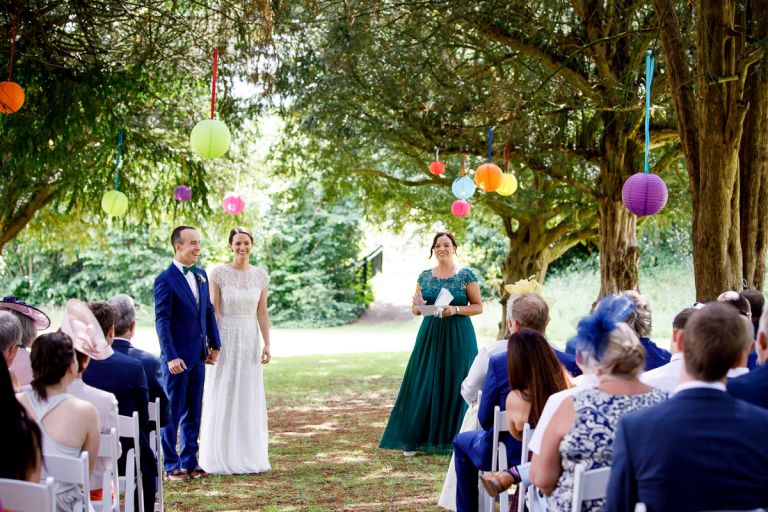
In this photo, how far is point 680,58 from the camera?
6.65 metres

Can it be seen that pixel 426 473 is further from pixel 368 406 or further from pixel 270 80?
pixel 368 406

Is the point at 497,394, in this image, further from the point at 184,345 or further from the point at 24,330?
the point at 184,345

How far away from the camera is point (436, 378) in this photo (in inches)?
305

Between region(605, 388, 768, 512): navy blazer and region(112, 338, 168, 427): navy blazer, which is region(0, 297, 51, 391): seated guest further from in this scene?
region(605, 388, 768, 512): navy blazer

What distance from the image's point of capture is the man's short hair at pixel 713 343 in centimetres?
264

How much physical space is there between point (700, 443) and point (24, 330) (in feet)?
11.1

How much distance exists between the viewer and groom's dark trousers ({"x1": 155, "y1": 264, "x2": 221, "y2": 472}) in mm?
6512

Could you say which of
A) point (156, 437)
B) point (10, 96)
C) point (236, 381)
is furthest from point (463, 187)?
point (156, 437)

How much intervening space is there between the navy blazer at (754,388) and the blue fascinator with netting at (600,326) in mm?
528

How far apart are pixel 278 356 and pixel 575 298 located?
31.4 ft

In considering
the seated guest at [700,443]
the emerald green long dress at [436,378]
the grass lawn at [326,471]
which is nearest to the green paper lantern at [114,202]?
the grass lawn at [326,471]

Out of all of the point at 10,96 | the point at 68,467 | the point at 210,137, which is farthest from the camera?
the point at 210,137

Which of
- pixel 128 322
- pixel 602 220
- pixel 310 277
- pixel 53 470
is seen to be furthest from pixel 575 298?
pixel 53 470

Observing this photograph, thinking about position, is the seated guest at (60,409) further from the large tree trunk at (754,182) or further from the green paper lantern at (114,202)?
the green paper lantern at (114,202)
